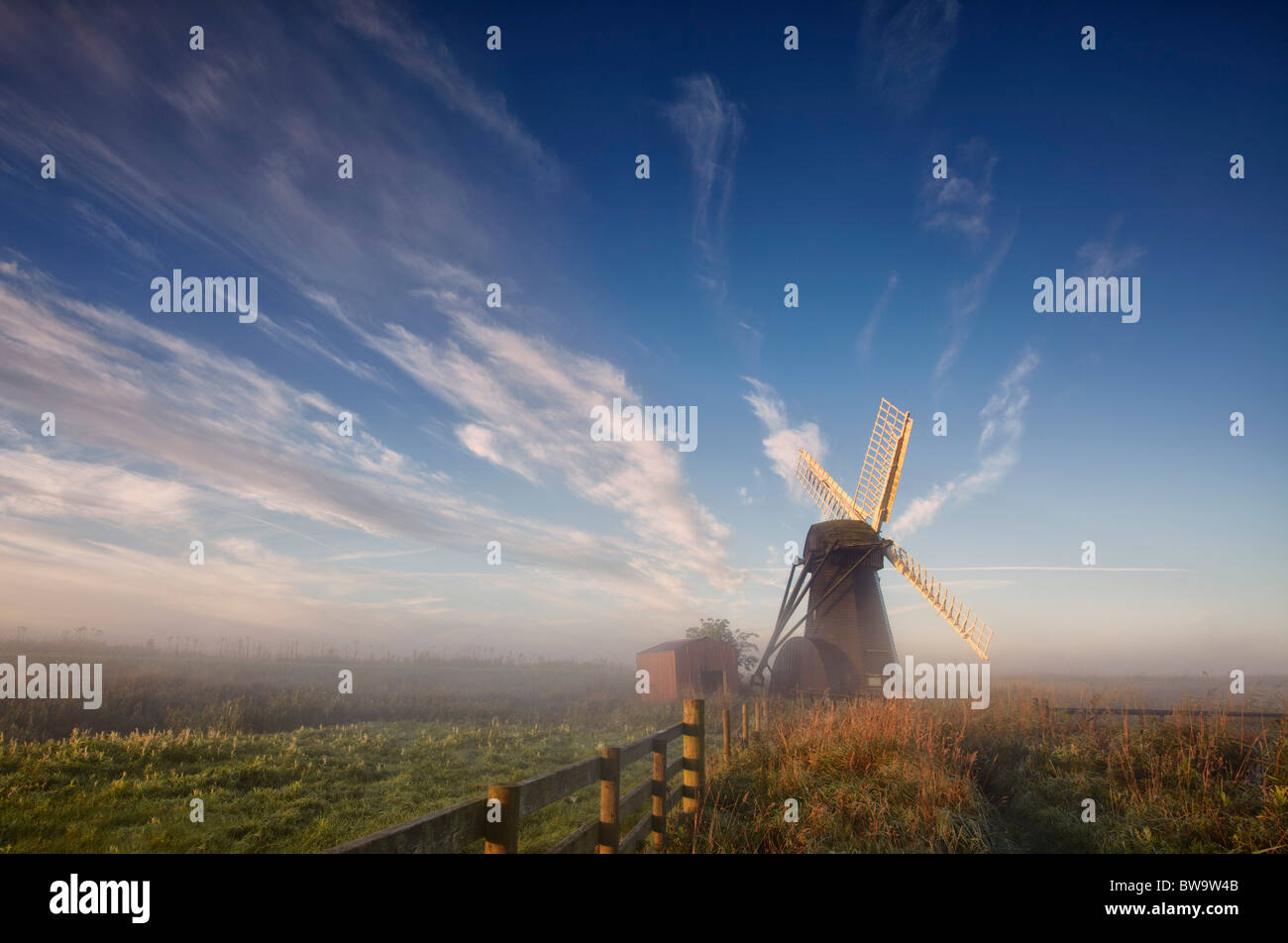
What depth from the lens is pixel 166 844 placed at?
938cm

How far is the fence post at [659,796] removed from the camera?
782 centimetres

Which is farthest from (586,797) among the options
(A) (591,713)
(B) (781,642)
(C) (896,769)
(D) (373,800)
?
(B) (781,642)

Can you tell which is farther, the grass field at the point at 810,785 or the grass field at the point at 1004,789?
the grass field at the point at 810,785

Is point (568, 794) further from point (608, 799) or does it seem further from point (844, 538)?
point (844, 538)

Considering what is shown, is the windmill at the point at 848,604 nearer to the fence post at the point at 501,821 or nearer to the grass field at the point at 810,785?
the grass field at the point at 810,785

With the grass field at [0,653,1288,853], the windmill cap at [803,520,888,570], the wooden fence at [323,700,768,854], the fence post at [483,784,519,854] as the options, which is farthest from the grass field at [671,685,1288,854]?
the windmill cap at [803,520,888,570]

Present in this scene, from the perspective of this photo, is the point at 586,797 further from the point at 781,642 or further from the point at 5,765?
the point at 781,642

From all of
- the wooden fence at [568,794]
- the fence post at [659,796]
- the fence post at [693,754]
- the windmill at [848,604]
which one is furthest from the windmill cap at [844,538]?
the fence post at [659,796]

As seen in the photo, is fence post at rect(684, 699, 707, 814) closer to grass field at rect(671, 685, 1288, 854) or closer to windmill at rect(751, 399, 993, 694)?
grass field at rect(671, 685, 1288, 854)

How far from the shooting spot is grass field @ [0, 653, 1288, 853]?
8.45 metres

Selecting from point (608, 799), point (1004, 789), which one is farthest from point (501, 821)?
point (1004, 789)

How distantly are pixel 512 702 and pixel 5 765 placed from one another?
24908mm

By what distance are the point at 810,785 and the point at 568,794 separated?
5.04 metres
